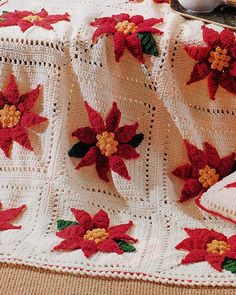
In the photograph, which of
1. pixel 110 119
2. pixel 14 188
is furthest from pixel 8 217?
pixel 110 119

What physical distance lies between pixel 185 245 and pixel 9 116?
55cm

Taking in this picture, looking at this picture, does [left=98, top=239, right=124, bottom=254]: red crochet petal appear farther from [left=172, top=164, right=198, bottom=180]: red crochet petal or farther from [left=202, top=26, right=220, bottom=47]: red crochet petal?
[left=202, top=26, right=220, bottom=47]: red crochet petal

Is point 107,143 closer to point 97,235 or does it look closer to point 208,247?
point 97,235

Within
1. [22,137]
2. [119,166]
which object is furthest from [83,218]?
Result: [22,137]

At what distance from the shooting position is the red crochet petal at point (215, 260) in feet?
4.12

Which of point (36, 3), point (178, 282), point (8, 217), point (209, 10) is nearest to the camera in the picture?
point (178, 282)

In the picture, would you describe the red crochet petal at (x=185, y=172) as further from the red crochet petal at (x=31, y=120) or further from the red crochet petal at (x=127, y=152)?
the red crochet petal at (x=31, y=120)

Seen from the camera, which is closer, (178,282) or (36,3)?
(178,282)

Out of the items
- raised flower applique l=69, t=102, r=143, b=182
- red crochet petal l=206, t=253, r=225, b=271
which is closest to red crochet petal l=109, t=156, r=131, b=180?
raised flower applique l=69, t=102, r=143, b=182

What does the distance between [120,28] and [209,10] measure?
228 millimetres

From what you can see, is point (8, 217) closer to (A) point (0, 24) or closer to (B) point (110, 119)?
(B) point (110, 119)

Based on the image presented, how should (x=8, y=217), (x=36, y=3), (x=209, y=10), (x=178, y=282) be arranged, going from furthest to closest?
(x=36, y=3) < (x=209, y=10) < (x=8, y=217) < (x=178, y=282)

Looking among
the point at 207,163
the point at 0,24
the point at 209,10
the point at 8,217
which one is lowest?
the point at 8,217

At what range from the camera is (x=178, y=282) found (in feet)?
4.03
